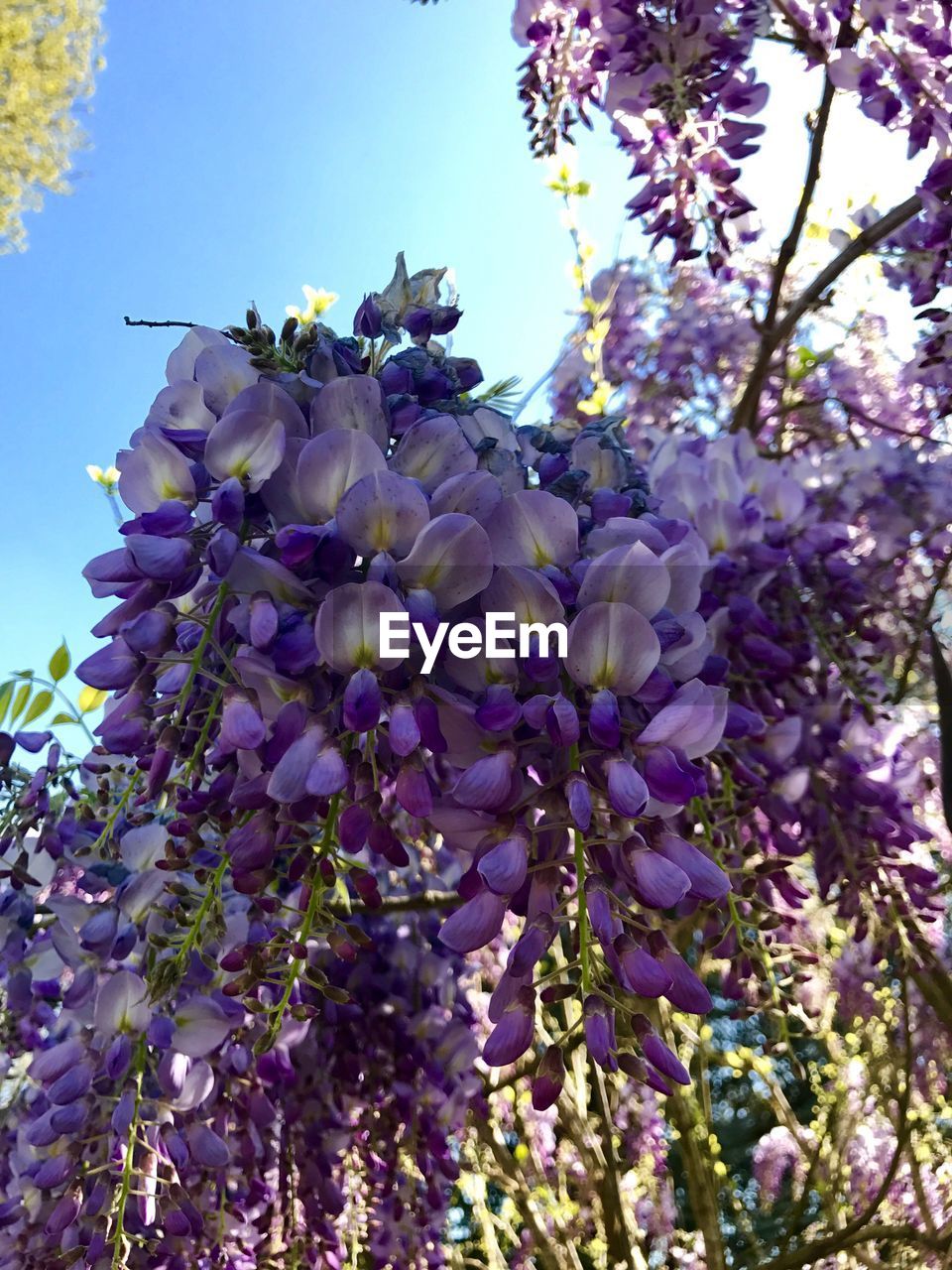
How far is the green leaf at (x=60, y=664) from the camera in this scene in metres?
1.14

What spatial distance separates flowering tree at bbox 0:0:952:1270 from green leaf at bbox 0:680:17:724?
0.02 meters

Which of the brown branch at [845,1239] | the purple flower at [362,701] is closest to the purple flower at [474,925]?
the purple flower at [362,701]

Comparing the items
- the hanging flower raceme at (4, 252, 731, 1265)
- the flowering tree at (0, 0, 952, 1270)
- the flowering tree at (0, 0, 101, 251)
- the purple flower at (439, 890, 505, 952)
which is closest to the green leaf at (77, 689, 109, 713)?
the flowering tree at (0, 0, 952, 1270)

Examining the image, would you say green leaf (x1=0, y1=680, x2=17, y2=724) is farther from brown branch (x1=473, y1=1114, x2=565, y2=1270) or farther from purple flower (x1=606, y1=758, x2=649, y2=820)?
brown branch (x1=473, y1=1114, x2=565, y2=1270)

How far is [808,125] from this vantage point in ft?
4.92

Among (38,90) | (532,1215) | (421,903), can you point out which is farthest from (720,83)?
(38,90)

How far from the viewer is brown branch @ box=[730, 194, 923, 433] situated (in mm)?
1318

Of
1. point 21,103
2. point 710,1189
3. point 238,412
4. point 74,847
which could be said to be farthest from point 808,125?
point 21,103

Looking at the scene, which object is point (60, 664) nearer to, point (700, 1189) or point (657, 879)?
point (657, 879)

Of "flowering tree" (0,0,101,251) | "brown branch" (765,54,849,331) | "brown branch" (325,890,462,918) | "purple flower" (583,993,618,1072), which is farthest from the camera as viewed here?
"flowering tree" (0,0,101,251)

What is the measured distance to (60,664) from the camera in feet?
3.78

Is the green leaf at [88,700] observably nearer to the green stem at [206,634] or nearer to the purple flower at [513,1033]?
the green stem at [206,634]

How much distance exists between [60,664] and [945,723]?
0.96 meters

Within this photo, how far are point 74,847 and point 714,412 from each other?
237 centimetres
